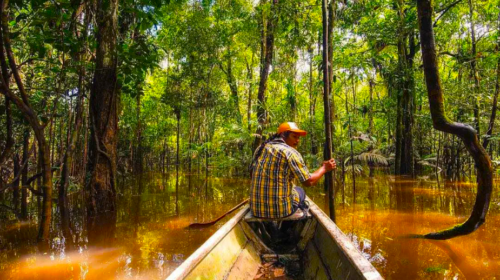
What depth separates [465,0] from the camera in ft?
39.7

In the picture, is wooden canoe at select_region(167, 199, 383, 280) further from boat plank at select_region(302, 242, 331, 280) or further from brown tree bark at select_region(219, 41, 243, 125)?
brown tree bark at select_region(219, 41, 243, 125)

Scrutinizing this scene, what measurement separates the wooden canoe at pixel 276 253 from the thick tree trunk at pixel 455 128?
6.60 ft

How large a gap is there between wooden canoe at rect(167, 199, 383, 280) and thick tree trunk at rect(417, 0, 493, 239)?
6.60 feet

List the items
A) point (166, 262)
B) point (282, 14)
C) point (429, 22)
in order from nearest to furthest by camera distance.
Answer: point (429, 22), point (166, 262), point (282, 14)

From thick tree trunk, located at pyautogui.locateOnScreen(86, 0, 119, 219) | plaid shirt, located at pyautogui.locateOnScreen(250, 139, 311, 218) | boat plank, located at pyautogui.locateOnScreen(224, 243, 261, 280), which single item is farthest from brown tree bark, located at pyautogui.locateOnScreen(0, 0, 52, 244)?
boat plank, located at pyautogui.locateOnScreen(224, 243, 261, 280)

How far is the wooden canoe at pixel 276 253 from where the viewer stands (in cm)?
229

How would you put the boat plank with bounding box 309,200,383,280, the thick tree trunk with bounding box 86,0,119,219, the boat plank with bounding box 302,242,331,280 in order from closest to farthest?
the boat plank with bounding box 309,200,383,280
the boat plank with bounding box 302,242,331,280
the thick tree trunk with bounding box 86,0,119,219

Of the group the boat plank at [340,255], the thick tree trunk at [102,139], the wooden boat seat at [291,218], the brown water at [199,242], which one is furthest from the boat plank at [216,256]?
the thick tree trunk at [102,139]

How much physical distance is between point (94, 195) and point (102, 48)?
129 inches

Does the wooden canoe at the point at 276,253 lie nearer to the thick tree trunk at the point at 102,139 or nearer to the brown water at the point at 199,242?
the brown water at the point at 199,242

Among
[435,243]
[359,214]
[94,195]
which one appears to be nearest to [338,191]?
[359,214]

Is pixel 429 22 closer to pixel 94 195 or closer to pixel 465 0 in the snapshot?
pixel 94 195

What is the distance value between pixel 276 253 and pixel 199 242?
212cm

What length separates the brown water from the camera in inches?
164
